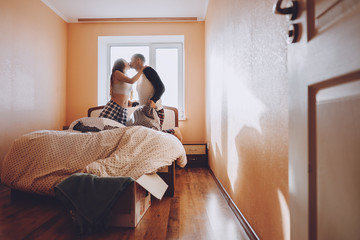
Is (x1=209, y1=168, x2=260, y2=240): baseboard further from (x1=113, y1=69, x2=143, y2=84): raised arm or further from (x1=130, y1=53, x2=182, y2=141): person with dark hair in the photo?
(x1=113, y1=69, x2=143, y2=84): raised arm

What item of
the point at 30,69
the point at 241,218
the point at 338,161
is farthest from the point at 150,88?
the point at 338,161

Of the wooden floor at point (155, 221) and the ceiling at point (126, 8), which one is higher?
the ceiling at point (126, 8)

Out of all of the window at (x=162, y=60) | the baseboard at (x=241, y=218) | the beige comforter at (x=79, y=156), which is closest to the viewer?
the baseboard at (x=241, y=218)

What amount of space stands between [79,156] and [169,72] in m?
2.90

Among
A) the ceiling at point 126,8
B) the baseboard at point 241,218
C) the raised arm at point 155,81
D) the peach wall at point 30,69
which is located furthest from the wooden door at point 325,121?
the ceiling at point 126,8

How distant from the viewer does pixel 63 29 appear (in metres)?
4.04

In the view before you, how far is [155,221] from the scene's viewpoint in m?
1.59

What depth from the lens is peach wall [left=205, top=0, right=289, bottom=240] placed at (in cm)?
97

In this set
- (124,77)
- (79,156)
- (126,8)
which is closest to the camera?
(79,156)

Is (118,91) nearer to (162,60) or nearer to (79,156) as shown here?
(79,156)

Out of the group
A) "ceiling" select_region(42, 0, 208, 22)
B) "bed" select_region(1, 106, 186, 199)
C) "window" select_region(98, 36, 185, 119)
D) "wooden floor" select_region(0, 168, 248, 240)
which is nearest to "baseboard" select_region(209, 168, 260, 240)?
"wooden floor" select_region(0, 168, 248, 240)

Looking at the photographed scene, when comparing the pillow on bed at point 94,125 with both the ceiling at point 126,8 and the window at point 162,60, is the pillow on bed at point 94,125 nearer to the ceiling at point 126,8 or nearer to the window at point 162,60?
the window at point 162,60

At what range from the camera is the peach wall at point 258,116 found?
967mm

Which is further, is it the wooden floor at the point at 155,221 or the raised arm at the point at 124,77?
the raised arm at the point at 124,77
